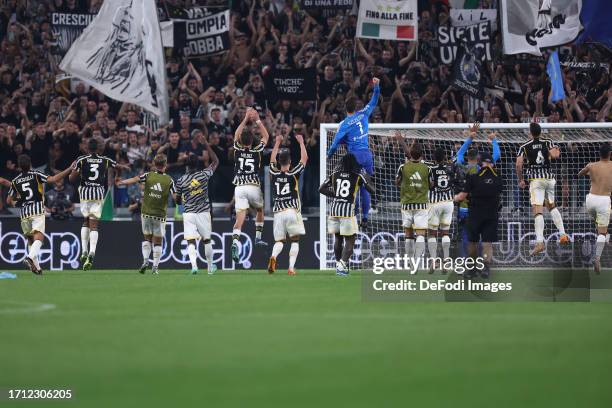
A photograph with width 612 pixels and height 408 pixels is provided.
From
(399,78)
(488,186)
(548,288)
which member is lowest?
(548,288)

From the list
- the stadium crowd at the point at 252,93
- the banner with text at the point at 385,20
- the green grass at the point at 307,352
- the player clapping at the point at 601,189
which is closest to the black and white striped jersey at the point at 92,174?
the stadium crowd at the point at 252,93

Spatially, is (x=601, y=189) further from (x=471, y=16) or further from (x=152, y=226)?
(x=471, y=16)

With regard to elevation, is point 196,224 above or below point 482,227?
below

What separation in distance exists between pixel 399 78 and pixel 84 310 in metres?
16.2

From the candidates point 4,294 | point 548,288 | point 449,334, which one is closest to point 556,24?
point 548,288

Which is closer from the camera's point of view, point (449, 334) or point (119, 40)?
point (449, 334)

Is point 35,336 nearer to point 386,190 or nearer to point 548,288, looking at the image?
point 548,288

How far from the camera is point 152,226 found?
69.1 ft

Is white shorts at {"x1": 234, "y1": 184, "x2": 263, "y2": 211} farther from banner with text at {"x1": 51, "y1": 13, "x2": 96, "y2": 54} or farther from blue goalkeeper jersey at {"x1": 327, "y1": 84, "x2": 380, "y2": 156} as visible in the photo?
banner with text at {"x1": 51, "y1": 13, "x2": 96, "y2": 54}

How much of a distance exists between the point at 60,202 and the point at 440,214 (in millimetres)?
8742

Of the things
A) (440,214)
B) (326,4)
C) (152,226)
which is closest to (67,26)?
(326,4)

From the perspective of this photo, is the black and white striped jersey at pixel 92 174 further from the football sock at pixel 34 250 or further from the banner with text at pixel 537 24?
the banner with text at pixel 537 24

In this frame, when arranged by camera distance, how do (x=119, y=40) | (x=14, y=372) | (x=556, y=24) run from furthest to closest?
(x=556, y=24) < (x=119, y=40) < (x=14, y=372)

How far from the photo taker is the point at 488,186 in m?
16.5
